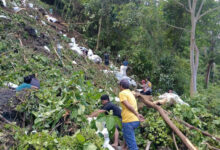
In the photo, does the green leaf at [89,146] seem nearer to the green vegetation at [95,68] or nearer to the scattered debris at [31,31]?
the green vegetation at [95,68]

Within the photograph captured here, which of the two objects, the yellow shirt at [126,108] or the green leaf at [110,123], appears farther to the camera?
the yellow shirt at [126,108]

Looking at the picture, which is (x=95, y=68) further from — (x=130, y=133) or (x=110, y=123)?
(x=110, y=123)

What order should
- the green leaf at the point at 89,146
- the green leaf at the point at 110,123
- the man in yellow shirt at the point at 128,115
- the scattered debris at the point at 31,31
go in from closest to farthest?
the green leaf at the point at 89,146
the green leaf at the point at 110,123
the man in yellow shirt at the point at 128,115
the scattered debris at the point at 31,31

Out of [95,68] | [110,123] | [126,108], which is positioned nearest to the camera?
[110,123]

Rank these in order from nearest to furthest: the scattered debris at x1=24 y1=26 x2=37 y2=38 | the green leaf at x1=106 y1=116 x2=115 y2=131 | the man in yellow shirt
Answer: the green leaf at x1=106 y1=116 x2=115 y2=131 < the man in yellow shirt < the scattered debris at x1=24 y1=26 x2=37 y2=38

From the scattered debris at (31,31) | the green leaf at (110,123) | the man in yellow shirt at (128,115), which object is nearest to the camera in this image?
the green leaf at (110,123)

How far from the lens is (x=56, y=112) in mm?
3262

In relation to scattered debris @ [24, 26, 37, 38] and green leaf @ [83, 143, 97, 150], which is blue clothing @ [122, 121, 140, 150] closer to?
green leaf @ [83, 143, 97, 150]

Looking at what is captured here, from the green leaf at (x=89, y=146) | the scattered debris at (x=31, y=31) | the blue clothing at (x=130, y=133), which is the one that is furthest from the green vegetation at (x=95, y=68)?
the blue clothing at (x=130, y=133)

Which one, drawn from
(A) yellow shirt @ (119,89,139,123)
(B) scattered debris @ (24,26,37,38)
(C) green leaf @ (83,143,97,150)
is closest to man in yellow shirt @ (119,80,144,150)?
(A) yellow shirt @ (119,89,139,123)

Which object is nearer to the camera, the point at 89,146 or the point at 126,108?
the point at 89,146

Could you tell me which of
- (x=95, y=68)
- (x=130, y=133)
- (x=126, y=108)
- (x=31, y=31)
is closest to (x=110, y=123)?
(x=126, y=108)

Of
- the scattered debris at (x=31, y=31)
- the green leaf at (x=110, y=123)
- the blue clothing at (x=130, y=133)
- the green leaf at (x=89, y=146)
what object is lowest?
the blue clothing at (x=130, y=133)

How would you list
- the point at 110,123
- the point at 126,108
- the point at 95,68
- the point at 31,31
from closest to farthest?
the point at 110,123 → the point at 126,108 → the point at 31,31 → the point at 95,68
